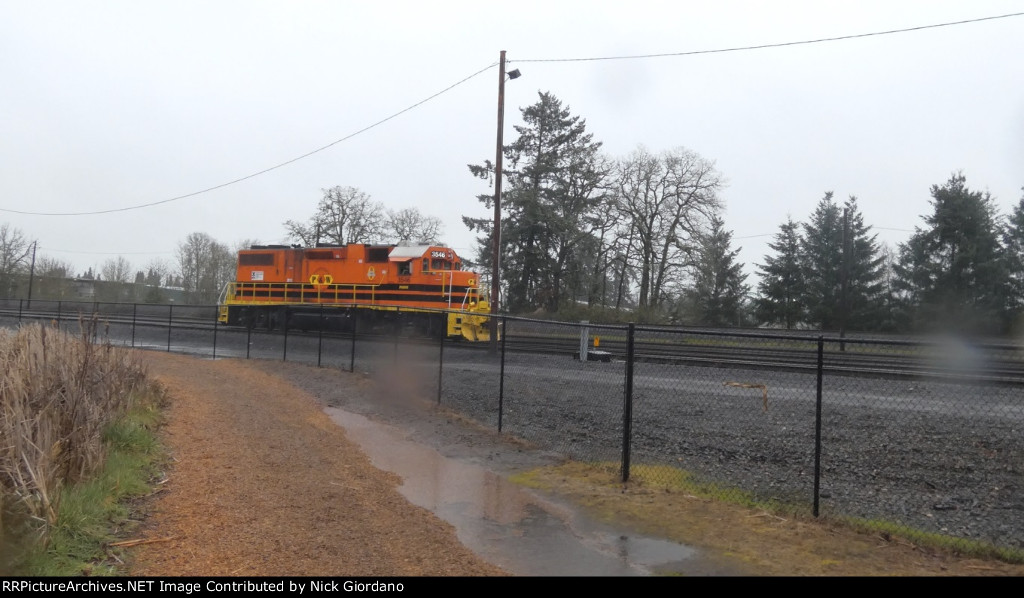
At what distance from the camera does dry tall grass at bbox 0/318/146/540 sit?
455 cm

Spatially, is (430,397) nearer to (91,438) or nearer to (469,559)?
(91,438)

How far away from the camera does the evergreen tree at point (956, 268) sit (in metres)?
28.7

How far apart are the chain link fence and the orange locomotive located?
30.7 feet

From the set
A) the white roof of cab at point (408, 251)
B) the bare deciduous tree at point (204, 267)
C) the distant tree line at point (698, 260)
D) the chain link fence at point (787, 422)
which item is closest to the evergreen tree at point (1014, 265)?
the distant tree line at point (698, 260)

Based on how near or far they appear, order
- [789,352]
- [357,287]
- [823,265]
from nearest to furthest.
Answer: [789,352], [357,287], [823,265]

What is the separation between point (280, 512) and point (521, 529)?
2.00 metres

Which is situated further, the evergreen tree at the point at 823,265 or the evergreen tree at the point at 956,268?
the evergreen tree at the point at 823,265

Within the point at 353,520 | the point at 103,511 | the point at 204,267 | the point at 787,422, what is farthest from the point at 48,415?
the point at 204,267

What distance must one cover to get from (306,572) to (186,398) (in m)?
8.07

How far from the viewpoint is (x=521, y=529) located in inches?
217

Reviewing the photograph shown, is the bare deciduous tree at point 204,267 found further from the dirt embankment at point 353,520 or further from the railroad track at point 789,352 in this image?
Answer: the dirt embankment at point 353,520

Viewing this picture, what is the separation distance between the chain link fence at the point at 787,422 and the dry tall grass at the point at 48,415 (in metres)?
0.92

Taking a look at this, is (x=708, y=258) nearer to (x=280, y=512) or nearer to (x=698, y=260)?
(x=698, y=260)

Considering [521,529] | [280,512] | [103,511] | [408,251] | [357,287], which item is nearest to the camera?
[103,511]
